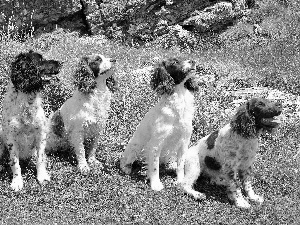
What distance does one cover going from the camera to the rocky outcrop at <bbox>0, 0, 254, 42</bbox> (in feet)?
44.8

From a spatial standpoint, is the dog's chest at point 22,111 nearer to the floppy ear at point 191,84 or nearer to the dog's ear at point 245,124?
the floppy ear at point 191,84

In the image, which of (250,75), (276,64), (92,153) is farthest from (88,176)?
(276,64)

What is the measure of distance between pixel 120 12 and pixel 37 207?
28.2ft

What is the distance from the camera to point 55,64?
7.51 meters

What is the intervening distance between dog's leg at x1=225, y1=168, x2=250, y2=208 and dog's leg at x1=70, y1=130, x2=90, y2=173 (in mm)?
2198

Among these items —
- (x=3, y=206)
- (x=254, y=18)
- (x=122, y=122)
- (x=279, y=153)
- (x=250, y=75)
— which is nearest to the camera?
(x=3, y=206)

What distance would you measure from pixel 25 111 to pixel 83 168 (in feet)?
4.40

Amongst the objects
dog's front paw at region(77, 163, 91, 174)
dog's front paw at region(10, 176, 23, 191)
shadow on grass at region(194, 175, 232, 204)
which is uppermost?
dog's front paw at region(10, 176, 23, 191)

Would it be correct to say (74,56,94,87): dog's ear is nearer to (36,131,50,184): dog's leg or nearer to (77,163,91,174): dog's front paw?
(36,131,50,184): dog's leg

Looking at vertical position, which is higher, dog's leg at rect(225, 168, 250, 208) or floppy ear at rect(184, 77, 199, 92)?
floppy ear at rect(184, 77, 199, 92)

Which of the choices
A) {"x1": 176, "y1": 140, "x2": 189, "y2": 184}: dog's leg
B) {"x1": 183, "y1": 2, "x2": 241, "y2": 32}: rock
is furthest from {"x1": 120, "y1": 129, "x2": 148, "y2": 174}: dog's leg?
{"x1": 183, "y1": 2, "x2": 241, "y2": 32}: rock

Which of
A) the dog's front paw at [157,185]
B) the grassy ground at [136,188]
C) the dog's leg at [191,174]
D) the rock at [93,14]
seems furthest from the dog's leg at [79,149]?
the rock at [93,14]

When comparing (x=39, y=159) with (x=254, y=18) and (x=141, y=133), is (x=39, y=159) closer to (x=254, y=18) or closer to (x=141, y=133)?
(x=141, y=133)

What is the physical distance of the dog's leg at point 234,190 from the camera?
7363 millimetres
